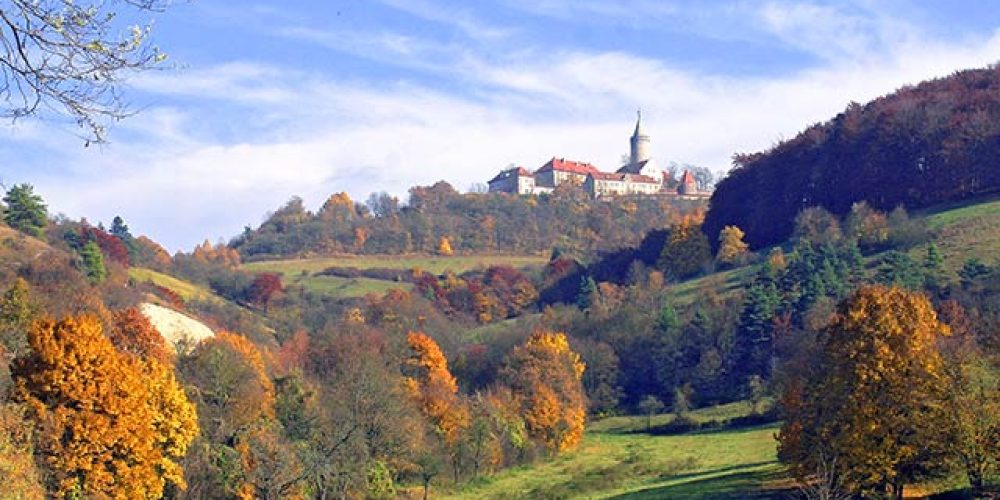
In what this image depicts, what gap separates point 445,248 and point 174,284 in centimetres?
5655

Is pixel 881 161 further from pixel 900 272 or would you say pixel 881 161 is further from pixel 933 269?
pixel 900 272

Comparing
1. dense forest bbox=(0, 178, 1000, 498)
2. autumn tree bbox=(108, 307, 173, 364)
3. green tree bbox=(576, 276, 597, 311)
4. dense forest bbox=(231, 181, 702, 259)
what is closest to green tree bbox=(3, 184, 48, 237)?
dense forest bbox=(0, 178, 1000, 498)

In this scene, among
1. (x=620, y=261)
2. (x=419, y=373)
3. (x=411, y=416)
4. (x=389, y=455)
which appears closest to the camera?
(x=389, y=455)

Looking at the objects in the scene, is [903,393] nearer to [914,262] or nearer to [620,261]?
[914,262]

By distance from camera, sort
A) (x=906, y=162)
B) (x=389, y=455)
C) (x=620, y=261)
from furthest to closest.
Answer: (x=620, y=261)
(x=906, y=162)
(x=389, y=455)

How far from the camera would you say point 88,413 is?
119 ft

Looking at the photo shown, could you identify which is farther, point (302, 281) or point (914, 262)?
point (302, 281)

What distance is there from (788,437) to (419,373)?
33.8 metres

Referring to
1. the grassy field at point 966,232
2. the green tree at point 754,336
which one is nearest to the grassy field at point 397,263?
the grassy field at point 966,232

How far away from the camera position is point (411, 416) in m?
53.0

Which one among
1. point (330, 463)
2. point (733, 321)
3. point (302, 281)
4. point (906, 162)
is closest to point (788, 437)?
point (330, 463)

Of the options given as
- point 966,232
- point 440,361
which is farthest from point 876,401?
point 966,232

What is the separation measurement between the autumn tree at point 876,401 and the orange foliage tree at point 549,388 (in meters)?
25.5

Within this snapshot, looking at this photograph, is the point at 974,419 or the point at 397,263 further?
the point at 397,263
